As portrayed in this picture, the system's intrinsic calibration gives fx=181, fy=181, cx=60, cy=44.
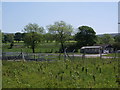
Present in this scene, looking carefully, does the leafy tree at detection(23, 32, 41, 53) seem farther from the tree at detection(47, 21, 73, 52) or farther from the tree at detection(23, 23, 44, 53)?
the tree at detection(47, 21, 73, 52)

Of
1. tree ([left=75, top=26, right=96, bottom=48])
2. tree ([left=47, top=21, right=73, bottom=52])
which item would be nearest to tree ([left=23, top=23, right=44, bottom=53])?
tree ([left=47, top=21, right=73, bottom=52])

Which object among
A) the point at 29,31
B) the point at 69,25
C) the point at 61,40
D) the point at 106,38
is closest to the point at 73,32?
the point at 69,25

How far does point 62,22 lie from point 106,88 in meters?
48.4

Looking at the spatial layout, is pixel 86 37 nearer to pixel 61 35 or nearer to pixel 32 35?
pixel 61 35

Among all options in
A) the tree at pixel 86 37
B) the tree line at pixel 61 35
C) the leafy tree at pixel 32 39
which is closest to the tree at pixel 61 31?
the tree line at pixel 61 35

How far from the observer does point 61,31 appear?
174ft

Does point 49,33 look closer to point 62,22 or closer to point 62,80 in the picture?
point 62,22

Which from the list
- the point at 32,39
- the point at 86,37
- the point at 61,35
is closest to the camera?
the point at 32,39

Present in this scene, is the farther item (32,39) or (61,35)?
(61,35)

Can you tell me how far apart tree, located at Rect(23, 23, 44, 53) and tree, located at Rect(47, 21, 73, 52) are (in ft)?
22.0

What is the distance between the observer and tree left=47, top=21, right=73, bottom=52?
52.4 meters

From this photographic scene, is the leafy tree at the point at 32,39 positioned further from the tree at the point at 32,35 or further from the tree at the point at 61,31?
the tree at the point at 61,31

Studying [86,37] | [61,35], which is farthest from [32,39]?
[86,37]

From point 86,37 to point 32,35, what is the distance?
18734 mm
